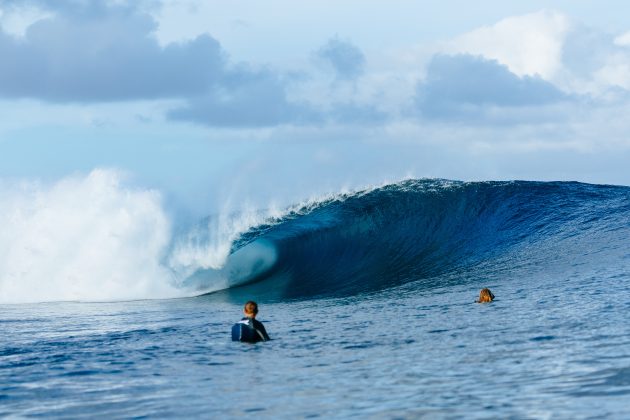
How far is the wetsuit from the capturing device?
11.6 metres

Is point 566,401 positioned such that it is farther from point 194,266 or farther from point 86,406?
point 194,266

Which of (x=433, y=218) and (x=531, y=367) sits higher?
(x=433, y=218)

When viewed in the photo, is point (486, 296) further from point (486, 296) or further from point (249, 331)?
point (249, 331)

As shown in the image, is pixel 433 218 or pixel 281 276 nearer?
pixel 281 276

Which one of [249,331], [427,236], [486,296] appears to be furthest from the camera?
[427,236]

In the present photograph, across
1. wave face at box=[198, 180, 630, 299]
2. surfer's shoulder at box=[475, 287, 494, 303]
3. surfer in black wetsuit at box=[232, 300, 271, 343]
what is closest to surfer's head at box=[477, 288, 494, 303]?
surfer's shoulder at box=[475, 287, 494, 303]

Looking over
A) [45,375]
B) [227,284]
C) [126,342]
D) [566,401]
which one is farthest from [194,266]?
[566,401]

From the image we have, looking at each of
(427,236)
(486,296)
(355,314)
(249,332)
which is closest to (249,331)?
(249,332)

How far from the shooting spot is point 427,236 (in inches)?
960

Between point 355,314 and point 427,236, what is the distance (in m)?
10.2

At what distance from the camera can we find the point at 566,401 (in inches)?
276

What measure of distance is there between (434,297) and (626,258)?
14.7 ft

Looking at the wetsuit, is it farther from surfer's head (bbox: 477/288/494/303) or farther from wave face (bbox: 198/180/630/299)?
wave face (bbox: 198/180/630/299)

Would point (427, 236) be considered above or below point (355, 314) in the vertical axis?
above
